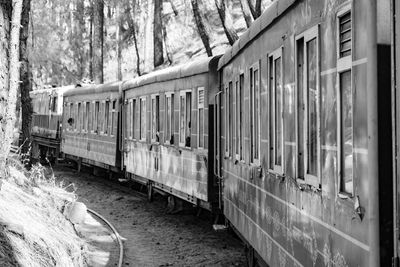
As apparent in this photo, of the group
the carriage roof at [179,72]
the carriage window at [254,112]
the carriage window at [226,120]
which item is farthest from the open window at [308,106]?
the carriage roof at [179,72]

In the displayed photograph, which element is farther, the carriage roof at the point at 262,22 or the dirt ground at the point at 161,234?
the dirt ground at the point at 161,234

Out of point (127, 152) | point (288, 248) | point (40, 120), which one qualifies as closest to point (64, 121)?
point (40, 120)

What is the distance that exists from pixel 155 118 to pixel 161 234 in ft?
11.6

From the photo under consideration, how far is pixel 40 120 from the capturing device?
34875 mm

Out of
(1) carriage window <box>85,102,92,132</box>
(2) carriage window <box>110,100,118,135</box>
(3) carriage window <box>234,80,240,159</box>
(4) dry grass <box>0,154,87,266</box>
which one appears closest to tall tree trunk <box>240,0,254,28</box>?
(2) carriage window <box>110,100,118,135</box>

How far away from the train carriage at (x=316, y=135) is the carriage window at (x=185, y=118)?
5.18 meters

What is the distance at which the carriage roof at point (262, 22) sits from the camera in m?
6.35

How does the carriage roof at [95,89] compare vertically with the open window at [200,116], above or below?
above

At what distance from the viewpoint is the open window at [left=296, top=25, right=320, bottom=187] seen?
504cm

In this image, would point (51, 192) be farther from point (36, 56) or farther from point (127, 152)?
point (36, 56)

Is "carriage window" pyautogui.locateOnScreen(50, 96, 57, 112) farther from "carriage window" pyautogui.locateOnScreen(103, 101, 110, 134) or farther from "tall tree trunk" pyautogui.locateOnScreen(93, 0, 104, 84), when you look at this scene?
"carriage window" pyautogui.locateOnScreen(103, 101, 110, 134)

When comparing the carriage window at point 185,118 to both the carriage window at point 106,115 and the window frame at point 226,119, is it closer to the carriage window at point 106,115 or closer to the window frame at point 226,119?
the window frame at point 226,119

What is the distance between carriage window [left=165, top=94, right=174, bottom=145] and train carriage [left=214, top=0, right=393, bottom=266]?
258 inches

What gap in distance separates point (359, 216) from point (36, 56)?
49.6 metres
